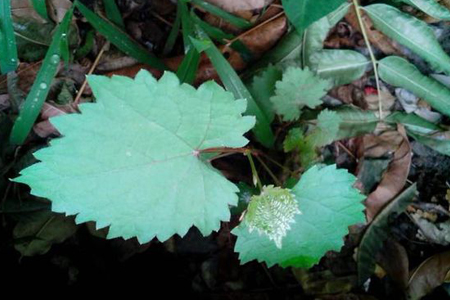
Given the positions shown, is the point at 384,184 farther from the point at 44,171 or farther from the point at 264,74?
the point at 44,171

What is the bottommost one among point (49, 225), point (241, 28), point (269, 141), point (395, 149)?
point (49, 225)

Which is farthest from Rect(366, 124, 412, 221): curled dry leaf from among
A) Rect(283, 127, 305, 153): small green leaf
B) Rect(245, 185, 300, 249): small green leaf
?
Rect(245, 185, 300, 249): small green leaf

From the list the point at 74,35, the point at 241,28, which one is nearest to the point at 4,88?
the point at 74,35

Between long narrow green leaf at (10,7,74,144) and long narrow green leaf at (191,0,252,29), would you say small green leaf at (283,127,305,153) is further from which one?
long narrow green leaf at (10,7,74,144)

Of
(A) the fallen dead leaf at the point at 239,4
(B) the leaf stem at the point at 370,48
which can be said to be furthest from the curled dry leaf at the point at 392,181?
(A) the fallen dead leaf at the point at 239,4

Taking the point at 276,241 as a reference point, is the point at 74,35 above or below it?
Answer: above

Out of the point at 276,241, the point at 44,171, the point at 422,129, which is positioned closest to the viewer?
the point at 44,171

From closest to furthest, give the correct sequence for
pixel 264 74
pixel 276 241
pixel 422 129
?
pixel 276 241, pixel 264 74, pixel 422 129
